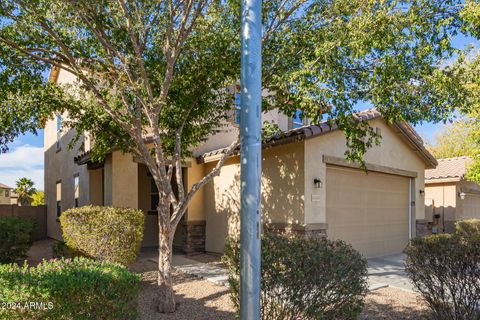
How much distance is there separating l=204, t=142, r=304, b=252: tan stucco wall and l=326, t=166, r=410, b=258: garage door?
1.33m

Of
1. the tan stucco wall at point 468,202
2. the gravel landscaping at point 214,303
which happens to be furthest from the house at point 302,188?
the tan stucco wall at point 468,202

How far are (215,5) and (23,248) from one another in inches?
331

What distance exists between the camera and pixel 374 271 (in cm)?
1045

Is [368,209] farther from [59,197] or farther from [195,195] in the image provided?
[59,197]

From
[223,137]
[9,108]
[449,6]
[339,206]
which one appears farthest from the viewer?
[223,137]

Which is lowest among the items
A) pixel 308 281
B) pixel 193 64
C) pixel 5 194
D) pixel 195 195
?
pixel 5 194

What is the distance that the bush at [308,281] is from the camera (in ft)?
15.5

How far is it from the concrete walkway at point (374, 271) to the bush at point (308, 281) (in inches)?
149

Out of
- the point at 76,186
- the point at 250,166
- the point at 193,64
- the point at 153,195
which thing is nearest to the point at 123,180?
the point at 153,195

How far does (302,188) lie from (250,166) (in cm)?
702

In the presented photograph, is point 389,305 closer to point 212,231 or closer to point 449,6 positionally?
point 449,6

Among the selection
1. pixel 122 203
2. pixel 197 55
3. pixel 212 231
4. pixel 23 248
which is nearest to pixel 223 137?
pixel 212 231

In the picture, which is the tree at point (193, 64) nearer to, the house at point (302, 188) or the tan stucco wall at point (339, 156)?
the tan stucco wall at point (339, 156)

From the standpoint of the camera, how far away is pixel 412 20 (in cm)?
688
